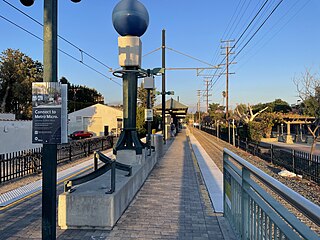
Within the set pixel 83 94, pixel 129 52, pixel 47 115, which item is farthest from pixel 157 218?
pixel 83 94

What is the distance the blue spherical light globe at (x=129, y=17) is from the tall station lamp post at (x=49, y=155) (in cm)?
495

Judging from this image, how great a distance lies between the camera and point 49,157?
11.1 feet

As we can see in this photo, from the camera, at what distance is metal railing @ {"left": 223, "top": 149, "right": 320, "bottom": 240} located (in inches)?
69.9

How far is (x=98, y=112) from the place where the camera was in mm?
48750

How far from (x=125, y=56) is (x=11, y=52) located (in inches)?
1418

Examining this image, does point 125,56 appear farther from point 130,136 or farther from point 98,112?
point 98,112

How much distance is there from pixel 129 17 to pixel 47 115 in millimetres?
5645

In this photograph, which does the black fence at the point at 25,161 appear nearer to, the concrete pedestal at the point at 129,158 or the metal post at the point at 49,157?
the concrete pedestal at the point at 129,158

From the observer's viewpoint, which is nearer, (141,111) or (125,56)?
(125,56)

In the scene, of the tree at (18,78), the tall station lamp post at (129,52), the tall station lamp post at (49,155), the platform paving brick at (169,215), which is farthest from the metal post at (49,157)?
the tree at (18,78)

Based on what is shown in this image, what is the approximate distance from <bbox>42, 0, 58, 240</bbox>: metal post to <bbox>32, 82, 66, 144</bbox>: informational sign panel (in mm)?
118

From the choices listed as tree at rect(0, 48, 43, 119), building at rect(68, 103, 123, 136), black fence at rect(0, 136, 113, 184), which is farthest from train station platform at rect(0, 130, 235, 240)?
building at rect(68, 103, 123, 136)

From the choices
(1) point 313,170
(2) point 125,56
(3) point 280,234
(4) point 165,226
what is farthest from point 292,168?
(3) point 280,234

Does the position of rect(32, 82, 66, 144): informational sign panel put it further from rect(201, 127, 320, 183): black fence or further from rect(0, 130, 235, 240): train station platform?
rect(201, 127, 320, 183): black fence
